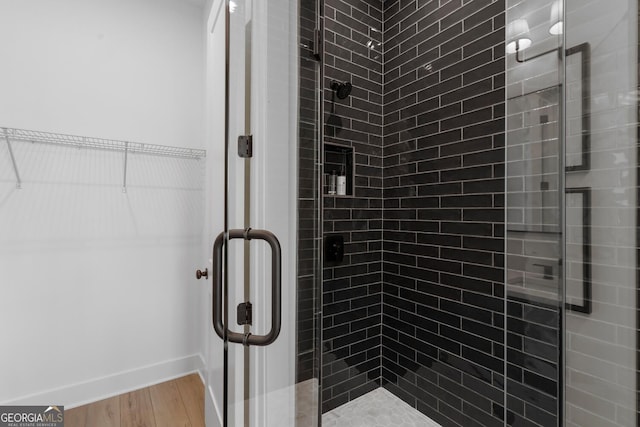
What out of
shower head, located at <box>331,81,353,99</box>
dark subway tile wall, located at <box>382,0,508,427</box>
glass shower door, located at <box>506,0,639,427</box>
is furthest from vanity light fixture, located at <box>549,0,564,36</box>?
shower head, located at <box>331,81,353,99</box>

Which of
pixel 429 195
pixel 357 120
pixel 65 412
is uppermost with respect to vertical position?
pixel 357 120

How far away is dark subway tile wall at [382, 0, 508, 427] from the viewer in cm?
140

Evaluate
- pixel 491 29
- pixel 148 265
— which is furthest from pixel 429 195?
pixel 148 265

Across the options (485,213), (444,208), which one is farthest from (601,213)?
(444,208)

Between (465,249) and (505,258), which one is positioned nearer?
(505,258)

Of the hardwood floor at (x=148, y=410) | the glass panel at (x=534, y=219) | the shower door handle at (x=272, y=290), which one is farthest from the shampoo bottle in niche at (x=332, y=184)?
the hardwood floor at (x=148, y=410)

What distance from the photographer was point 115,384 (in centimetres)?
184

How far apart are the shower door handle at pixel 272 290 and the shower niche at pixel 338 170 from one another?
1100 millimetres

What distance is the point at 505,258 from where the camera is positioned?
1302 millimetres

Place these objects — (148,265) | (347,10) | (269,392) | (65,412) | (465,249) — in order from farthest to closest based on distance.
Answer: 1. (148,265)
2. (347,10)
3. (65,412)
4. (465,249)
5. (269,392)

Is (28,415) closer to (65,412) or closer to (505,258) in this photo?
(65,412)

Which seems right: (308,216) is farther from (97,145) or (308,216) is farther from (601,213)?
(97,145)

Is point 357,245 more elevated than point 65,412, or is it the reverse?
point 357,245

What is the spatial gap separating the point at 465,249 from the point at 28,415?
8.50 ft
